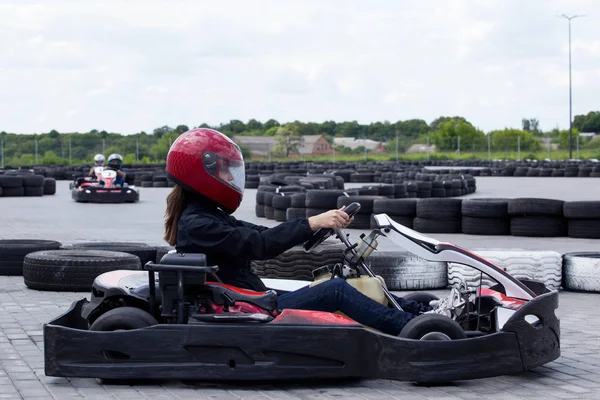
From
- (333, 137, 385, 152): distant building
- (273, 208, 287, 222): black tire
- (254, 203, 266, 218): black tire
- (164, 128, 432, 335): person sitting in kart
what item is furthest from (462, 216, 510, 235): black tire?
(333, 137, 385, 152): distant building

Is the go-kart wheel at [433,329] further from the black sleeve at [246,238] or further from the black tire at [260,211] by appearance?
the black tire at [260,211]

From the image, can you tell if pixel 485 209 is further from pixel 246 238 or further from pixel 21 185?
pixel 21 185

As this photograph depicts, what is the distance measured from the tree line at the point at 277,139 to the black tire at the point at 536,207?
1164 inches

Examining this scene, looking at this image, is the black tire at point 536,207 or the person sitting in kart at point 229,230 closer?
the person sitting in kart at point 229,230

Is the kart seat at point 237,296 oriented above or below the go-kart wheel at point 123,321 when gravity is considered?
above

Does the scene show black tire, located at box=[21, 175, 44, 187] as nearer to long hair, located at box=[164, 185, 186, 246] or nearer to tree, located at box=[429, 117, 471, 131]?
long hair, located at box=[164, 185, 186, 246]

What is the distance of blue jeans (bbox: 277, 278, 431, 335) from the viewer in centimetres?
404

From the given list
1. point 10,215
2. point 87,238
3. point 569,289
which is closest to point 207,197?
point 569,289

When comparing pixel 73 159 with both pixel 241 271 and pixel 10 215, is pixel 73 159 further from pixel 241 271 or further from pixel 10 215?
pixel 241 271

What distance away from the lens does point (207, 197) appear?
418cm

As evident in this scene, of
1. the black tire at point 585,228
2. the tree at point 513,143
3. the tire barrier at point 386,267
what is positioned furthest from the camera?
the tree at point 513,143

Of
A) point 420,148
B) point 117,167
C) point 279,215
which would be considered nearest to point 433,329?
point 279,215

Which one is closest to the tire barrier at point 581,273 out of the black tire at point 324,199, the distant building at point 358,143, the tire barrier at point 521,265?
the tire barrier at point 521,265

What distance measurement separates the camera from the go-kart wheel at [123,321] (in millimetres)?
3961
